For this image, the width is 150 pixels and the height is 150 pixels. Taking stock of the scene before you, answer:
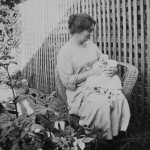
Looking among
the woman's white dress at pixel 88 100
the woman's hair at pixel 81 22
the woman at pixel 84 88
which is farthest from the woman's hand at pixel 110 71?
the woman's hair at pixel 81 22

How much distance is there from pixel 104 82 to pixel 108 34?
1671 millimetres

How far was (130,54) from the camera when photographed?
4480 mm

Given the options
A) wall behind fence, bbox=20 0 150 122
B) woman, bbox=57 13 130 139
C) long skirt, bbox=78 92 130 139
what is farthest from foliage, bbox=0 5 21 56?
long skirt, bbox=78 92 130 139

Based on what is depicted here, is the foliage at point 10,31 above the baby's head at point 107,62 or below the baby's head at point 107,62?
above

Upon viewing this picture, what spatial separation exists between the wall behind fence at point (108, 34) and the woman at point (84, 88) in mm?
534

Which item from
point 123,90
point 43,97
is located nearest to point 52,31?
point 123,90

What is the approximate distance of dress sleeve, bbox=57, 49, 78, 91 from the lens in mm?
3496

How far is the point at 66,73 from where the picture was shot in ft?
11.5

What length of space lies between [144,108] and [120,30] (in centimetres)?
124

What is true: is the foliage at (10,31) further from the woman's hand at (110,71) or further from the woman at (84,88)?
the woman's hand at (110,71)

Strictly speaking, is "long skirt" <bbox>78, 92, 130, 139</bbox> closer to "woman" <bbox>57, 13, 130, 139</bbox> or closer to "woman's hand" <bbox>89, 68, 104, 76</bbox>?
"woman" <bbox>57, 13, 130, 139</bbox>

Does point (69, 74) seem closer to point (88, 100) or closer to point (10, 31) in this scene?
point (88, 100)

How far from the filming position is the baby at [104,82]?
337cm

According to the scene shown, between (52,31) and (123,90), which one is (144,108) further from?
(52,31)
